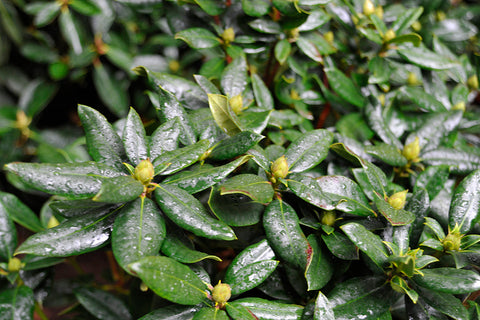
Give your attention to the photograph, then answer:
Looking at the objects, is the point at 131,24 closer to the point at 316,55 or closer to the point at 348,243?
the point at 316,55

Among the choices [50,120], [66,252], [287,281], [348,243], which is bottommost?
[50,120]

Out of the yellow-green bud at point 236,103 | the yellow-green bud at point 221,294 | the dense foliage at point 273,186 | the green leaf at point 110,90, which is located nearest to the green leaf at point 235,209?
the dense foliage at point 273,186

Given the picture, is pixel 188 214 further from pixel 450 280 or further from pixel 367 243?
pixel 450 280

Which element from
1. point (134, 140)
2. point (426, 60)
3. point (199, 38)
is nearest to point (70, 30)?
point (199, 38)

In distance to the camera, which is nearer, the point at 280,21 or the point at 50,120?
the point at 280,21

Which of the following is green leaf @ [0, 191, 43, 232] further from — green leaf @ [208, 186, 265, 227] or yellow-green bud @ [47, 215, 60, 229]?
green leaf @ [208, 186, 265, 227]

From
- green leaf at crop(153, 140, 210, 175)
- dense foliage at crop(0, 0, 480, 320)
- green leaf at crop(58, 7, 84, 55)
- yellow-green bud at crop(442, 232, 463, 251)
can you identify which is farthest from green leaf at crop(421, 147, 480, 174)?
green leaf at crop(58, 7, 84, 55)

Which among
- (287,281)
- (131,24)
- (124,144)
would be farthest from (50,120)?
(287,281)

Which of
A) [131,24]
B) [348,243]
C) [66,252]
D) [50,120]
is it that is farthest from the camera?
[50,120]
